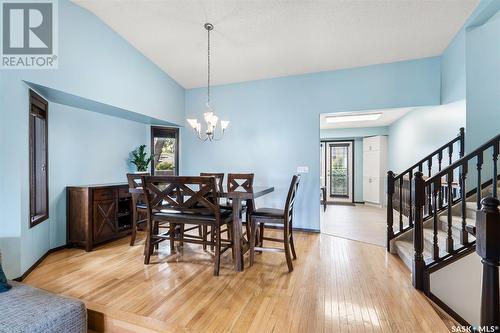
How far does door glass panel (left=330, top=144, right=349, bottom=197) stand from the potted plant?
19.5 feet

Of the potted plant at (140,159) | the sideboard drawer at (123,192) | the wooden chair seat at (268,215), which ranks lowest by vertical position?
the wooden chair seat at (268,215)

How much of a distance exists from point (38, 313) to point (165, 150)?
12.5 ft

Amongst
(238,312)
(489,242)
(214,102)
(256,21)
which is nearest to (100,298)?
(238,312)

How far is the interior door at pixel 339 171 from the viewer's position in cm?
780

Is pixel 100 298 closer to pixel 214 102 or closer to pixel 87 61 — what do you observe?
pixel 87 61

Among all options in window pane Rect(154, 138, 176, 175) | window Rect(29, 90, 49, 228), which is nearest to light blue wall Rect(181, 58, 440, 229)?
window pane Rect(154, 138, 176, 175)

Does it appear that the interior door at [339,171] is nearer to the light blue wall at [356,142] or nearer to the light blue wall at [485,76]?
the light blue wall at [356,142]

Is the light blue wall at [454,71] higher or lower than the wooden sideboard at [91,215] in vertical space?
higher

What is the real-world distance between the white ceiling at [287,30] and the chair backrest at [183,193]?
2.07m

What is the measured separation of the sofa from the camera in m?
1.31

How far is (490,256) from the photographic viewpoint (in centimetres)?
96

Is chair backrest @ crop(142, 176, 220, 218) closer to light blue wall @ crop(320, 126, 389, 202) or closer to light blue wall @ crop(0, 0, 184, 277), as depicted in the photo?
light blue wall @ crop(0, 0, 184, 277)

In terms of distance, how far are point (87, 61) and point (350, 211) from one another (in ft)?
20.5

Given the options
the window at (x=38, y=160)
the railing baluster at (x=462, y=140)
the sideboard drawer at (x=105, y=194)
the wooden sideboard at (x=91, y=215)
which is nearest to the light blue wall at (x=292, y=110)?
the railing baluster at (x=462, y=140)
